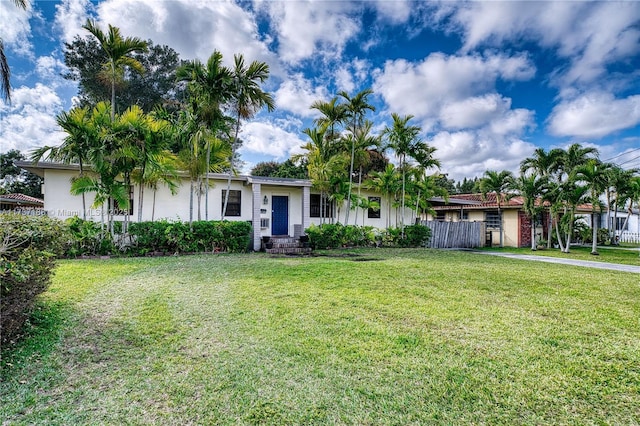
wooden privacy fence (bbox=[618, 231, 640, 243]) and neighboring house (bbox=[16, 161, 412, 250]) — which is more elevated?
neighboring house (bbox=[16, 161, 412, 250])

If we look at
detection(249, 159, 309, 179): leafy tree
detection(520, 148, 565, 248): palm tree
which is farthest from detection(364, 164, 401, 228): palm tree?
detection(249, 159, 309, 179): leafy tree

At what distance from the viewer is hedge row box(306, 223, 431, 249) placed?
13117 millimetres

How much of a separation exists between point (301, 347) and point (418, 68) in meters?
11.9

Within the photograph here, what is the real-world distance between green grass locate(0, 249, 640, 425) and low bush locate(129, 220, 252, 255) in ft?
14.7

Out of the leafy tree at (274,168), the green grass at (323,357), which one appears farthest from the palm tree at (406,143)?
the leafy tree at (274,168)

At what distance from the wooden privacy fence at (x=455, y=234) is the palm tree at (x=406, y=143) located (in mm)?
2910

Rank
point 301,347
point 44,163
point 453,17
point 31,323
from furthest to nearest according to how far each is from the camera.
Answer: point 44,163
point 453,17
point 31,323
point 301,347

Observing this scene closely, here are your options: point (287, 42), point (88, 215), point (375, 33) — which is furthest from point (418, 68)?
point (88, 215)

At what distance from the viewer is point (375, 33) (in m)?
10.8

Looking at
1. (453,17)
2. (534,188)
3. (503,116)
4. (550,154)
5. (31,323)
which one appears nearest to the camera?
(31,323)

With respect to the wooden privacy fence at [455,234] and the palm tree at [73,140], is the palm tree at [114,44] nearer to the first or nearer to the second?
the palm tree at [73,140]

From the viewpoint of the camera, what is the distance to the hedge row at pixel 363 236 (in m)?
13.1

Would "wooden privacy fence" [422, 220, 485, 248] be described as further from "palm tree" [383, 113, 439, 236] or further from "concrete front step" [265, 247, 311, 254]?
"concrete front step" [265, 247, 311, 254]

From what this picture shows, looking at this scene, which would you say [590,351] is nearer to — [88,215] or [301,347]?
[301,347]
